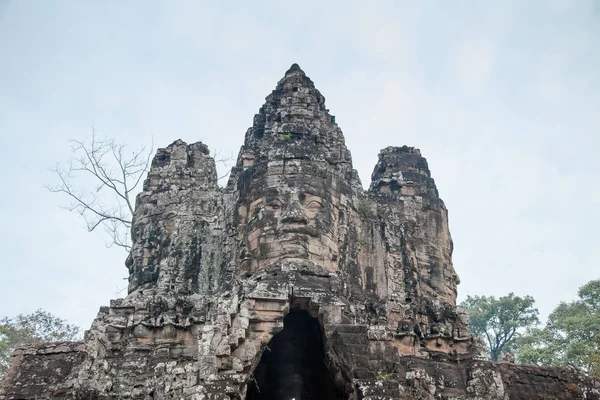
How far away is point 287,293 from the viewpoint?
Result: 12.1 meters

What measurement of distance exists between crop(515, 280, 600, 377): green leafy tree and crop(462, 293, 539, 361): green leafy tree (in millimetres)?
2149

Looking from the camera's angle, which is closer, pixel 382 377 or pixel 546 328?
pixel 382 377

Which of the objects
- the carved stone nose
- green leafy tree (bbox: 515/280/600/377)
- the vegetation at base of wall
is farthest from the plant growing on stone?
green leafy tree (bbox: 515/280/600/377)

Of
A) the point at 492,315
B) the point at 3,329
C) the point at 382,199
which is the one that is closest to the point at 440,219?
the point at 382,199

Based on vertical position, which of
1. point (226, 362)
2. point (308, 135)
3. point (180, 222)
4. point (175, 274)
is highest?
point (308, 135)

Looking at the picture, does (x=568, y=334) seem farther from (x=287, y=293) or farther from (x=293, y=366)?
(x=287, y=293)

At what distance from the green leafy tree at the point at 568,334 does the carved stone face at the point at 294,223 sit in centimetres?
1561

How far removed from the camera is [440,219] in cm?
1714

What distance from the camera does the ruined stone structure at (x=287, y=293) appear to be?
38.3 feet

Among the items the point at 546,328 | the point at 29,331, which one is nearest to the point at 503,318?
the point at 546,328

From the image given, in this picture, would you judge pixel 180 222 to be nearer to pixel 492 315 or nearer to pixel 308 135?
pixel 308 135

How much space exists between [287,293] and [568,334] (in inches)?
797

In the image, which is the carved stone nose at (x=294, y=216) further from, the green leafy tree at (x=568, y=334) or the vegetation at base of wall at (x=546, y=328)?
the green leafy tree at (x=568, y=334)

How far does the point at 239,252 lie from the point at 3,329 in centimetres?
1454
